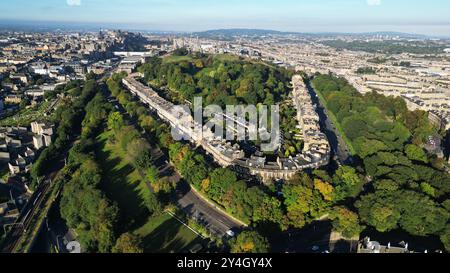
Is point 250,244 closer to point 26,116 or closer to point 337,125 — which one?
point 337,125

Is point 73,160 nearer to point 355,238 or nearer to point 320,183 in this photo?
point 320,183

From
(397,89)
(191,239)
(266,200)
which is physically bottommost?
(191,239)

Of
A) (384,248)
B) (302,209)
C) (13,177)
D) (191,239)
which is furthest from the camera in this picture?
(13,177)

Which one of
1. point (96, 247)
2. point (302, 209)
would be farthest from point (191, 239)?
point (302, 209)

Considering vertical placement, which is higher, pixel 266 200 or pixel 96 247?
pixel 266 200

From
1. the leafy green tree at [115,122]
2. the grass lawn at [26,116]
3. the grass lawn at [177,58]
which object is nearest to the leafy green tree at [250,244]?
the leafy green tree at [115,122]

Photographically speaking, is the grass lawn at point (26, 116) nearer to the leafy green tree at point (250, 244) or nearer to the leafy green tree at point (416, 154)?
A: the leafy green tree at point (250, 244)
